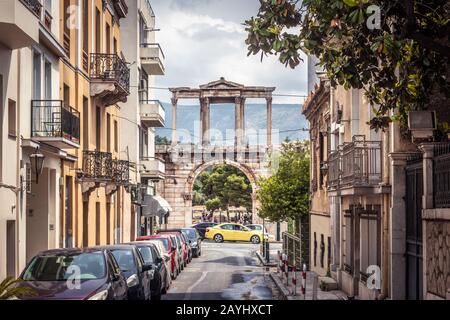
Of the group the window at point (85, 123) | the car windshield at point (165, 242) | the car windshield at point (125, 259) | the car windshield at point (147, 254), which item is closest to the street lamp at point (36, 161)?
the car windshield at point (125, 259)

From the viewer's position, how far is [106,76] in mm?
28766

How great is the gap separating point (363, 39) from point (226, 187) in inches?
2522

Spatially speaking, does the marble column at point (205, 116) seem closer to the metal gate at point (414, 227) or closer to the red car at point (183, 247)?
the red car at point (183, 247)

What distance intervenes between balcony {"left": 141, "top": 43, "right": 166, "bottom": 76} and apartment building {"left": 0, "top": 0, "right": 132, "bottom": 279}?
743cm

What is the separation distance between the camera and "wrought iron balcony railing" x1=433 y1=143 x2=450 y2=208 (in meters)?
13.7

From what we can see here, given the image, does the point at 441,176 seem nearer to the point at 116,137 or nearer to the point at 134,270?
the point at 134,270

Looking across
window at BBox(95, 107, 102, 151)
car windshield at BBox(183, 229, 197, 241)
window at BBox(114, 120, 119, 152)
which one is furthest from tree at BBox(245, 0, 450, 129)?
car windshield at BBox(183, 229, 197, 241)

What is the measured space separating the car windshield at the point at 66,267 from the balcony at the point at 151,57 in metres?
29.6

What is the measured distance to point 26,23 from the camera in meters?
16.3

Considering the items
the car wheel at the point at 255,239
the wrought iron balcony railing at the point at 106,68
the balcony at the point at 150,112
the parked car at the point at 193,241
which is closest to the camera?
the wrought iron balcony railing at the point at 106,68

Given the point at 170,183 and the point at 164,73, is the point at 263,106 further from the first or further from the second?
the point at 164,73

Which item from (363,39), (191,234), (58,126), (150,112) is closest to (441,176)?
(363,39)

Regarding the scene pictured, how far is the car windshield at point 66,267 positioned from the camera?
514 inches
